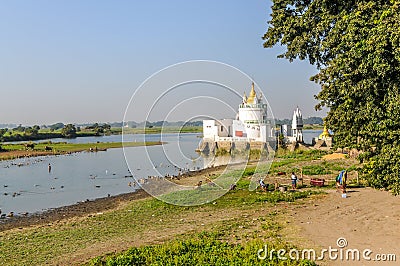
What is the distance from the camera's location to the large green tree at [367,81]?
10539 mm

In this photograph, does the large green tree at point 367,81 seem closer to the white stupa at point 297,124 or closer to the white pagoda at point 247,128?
the white pagoda at point 247,128

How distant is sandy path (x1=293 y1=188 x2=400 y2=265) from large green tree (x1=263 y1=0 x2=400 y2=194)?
1646 millimetres

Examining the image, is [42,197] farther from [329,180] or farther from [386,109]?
[386,109]

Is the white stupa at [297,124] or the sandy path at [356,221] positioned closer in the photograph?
the sandy path at [356,221]

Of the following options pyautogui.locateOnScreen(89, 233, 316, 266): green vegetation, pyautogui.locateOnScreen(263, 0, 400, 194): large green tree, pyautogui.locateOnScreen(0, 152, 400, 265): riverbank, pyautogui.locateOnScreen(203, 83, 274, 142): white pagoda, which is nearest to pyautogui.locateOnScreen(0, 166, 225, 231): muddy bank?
pyautogui.locateOnScreen(0, 152, 400, 265): riverbank

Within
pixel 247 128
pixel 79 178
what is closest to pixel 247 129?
pixel 247 128

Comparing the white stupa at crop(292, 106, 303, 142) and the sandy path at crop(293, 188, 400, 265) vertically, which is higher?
the white stupa at crop(292, 106, 303, 142)

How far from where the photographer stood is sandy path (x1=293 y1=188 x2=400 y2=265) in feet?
37.8

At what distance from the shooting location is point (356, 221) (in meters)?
14.2

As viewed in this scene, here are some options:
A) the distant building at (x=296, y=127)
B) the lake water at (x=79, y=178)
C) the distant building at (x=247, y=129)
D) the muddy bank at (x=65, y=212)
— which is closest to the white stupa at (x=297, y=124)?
the distant building at (x=296, y=127)

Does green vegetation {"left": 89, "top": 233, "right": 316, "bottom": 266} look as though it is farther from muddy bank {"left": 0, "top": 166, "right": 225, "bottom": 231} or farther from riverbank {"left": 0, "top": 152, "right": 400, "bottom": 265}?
muddy bank {"left": 0, "top": 166, "right": 225, "bottom": 231}

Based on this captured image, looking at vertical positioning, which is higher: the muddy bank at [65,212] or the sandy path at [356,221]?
the sandy path at [356,221]
